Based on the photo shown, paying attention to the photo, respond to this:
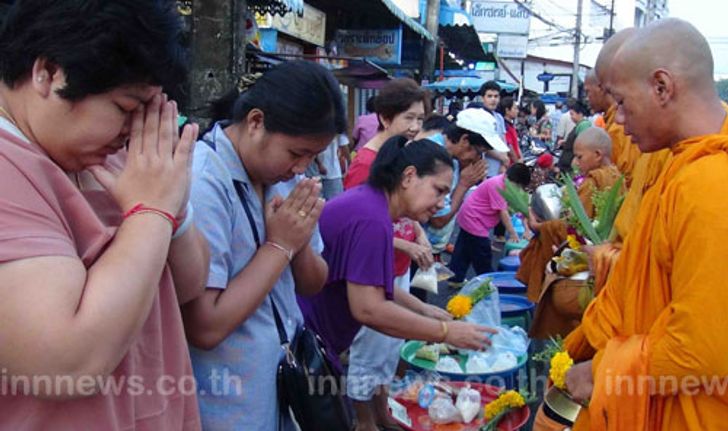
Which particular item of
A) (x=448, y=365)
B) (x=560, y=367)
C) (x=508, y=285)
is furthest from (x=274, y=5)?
(x=560, y=367)

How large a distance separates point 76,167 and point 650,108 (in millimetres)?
1404

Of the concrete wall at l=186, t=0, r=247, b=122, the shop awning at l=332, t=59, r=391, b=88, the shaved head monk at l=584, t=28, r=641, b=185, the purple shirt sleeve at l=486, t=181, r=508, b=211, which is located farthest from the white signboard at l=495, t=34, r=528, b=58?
the concrete wall at l=186, t=0, r=247, b=122

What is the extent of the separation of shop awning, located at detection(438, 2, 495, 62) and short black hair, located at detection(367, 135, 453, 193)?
43.3ft

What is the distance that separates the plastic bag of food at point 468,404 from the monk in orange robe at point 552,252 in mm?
524

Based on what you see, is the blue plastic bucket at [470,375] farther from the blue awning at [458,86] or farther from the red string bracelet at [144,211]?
the blue awning at [458,86]

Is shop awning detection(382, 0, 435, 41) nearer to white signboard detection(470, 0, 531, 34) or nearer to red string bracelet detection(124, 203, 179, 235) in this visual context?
white signboard detection(470, 0, 531, 34)

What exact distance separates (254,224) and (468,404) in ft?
5.05

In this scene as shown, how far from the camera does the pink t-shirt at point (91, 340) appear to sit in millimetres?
847

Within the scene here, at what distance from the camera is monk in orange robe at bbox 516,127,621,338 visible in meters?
2.88

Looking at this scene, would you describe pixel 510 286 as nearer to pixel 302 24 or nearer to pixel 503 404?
pixel 503 404

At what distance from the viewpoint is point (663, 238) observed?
1.55 meters

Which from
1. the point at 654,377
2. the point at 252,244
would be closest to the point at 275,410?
the point at 252,244

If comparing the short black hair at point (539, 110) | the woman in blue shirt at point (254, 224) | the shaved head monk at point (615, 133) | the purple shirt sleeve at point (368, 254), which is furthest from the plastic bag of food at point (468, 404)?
the short black hair at point (539, 110)

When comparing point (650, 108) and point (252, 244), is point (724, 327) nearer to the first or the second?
point (650, 108)
